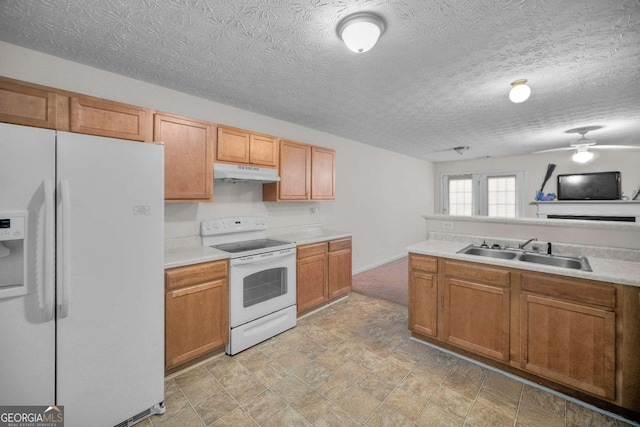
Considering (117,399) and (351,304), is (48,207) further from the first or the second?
(351,304)

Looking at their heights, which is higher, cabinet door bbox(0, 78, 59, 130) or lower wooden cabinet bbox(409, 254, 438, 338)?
cabinet door bbox(0, 78, 59, 130)

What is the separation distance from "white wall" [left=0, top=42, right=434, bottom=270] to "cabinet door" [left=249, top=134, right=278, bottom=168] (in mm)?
394

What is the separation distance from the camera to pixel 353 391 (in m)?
2.01

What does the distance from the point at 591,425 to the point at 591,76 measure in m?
2.71

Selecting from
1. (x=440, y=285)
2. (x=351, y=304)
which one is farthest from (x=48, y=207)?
(x=351, y=304)

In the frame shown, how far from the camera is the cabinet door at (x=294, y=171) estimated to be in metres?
3.29

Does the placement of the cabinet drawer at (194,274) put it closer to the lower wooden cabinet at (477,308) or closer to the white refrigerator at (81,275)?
the white refrigerator at (81,275)

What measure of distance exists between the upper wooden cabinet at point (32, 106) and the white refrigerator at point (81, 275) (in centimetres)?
47

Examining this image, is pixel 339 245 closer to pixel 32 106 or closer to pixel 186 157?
pixel 186 157

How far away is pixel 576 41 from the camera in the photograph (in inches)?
72.3

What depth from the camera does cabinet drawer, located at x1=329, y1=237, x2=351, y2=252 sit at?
3.56 metres

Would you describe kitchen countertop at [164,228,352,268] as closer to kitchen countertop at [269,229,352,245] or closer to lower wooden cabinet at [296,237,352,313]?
kitchen countertop at [269,229,352,245]

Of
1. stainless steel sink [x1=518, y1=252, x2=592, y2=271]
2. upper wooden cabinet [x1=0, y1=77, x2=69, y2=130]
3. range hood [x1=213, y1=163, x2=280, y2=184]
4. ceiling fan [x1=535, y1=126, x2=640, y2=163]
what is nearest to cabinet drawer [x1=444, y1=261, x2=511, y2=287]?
stainless steel sink [x1=518, y1=252, x2=592, y2=271]

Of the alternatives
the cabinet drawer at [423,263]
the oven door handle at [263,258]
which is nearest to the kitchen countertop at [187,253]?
the oven door handle at [263,258]
